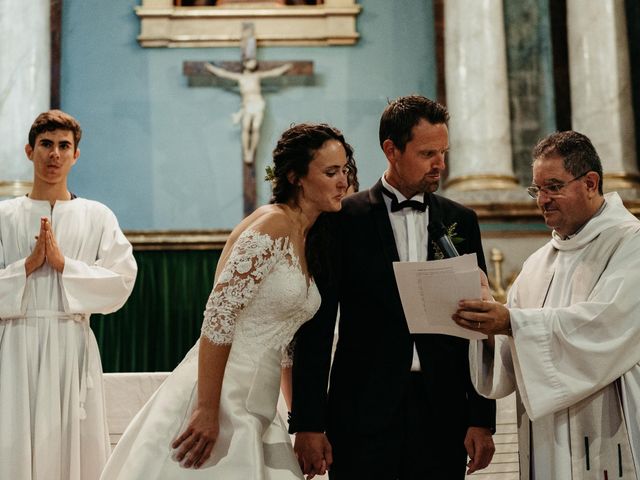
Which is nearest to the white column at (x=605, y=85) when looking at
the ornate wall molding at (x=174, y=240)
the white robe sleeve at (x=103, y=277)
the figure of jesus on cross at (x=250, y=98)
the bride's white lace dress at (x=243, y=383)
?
the figure of jesus on cross at (x=250, y=98)

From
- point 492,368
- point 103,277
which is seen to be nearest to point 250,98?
point 103,277

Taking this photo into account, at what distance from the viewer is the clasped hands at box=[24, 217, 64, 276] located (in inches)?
166

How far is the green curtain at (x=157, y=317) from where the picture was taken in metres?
7.47

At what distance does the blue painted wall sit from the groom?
5.90m

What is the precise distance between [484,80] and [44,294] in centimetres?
508

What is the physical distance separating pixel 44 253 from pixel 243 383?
1742mm

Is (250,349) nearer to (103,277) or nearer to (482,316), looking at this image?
(482,316)

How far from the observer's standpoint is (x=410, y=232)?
311cm

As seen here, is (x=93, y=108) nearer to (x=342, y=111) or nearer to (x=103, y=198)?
(x=103, y=198)

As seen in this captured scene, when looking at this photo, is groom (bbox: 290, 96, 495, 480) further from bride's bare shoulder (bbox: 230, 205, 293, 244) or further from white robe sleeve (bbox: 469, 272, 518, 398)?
bride's bare shoulder (bbox: 230, 205, 293, 244)

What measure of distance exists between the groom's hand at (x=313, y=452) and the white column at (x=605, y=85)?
5465 mm

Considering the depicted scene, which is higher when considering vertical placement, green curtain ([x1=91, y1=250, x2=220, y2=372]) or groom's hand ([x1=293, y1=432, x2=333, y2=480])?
green curtain ([x1=91, y1=250, x2=220, y2=372])

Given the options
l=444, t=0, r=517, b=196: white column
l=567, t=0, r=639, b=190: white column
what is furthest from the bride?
l=567, t=0, r=639, b=190: white column

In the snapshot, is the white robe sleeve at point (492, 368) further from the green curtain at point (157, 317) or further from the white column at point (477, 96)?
the white column at point (477, 96)
